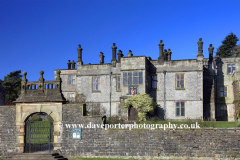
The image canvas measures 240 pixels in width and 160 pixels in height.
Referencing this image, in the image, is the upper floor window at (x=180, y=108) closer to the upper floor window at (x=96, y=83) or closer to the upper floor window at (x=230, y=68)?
the upper floor window at (x=230, y=68)

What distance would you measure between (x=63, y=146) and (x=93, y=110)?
13.7m

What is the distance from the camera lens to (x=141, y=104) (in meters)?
28.6

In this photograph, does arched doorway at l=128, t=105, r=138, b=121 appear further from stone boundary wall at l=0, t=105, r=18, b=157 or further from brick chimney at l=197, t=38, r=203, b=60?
stone boundary wall at l=0, t=105, r=18, b=157

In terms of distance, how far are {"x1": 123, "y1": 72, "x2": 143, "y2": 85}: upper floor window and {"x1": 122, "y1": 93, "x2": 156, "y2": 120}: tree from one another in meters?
1.72

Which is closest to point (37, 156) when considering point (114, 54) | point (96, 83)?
point (96, 83)

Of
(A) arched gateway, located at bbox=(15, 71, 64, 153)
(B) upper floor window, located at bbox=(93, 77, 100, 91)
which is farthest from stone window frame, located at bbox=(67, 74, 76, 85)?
(A) arched gateway, located at bbox=(15, 71, 64, 153)

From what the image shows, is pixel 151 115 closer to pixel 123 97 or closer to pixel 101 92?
pixel 123 97

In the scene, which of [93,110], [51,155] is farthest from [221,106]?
[51,155]

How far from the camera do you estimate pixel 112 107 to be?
33.3m

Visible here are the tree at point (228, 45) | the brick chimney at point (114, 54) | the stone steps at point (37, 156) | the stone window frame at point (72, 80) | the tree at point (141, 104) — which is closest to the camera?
the stone steps at point (37, 156)

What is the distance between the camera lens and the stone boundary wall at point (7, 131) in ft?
65.4

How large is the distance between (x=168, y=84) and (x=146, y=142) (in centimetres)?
1398

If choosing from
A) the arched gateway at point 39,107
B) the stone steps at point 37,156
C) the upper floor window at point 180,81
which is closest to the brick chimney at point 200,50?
the upper floor window at point 180,81

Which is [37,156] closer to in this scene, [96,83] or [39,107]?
[39,107]
